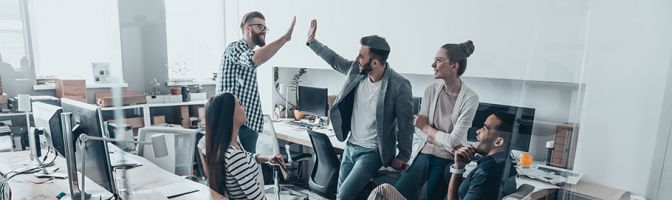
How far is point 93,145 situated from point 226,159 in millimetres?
506

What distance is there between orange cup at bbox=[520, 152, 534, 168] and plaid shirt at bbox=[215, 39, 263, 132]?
1434 mm

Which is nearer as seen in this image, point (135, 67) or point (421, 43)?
point (421, 43)

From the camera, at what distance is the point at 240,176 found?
161 cm

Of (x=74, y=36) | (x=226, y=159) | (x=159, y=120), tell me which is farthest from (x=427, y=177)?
(x=74, y=36)

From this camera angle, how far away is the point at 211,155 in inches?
64.7

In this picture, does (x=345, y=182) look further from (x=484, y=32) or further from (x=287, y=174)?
(x=484, y=32)

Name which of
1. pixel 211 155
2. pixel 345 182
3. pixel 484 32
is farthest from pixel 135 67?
pixel 484 32

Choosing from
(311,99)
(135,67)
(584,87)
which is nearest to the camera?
(584,87)

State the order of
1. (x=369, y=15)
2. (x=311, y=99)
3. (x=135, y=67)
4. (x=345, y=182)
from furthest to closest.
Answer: (x=135, y=67)
(x=311, y=99)
(x=345, y=182)
(x=369, y=15)

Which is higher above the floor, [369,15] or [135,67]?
[369,15]

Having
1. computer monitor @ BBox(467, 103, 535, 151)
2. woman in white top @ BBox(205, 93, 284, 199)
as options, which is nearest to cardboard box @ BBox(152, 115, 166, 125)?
woman in white top @ BBox(205, 93, 284, 199)

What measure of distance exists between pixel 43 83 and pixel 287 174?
182 centimetres

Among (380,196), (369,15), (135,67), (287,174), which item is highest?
(369,15)

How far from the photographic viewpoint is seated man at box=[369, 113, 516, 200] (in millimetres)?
1442
